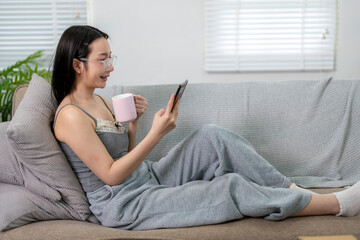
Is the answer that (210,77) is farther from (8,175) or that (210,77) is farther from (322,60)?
(8,175)

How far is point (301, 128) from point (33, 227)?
1314 millimetres

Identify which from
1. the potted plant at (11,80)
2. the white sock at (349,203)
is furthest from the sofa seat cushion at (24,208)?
the potted plant at (11,80)

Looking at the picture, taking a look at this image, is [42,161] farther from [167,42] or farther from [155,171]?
[167,42]

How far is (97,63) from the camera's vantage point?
1559mm

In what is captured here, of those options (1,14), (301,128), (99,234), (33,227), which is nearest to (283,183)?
(301,128)

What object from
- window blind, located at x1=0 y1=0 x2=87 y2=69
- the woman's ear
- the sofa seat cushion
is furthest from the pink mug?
window blind, located at x1=0 y1=0 x2=87 y2=69

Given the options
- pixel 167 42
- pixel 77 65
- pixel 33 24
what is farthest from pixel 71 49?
pixel 33 24

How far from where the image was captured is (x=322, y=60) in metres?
→ 2.72

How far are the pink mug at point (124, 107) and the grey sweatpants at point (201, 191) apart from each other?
245 millimetres

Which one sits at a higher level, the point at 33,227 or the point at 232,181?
the point at 232,181

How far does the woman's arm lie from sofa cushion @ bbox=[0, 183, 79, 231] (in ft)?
0.65

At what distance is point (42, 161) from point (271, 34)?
1.88m

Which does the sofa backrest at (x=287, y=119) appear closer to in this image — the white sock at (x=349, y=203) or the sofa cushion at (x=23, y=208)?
the white sock at (x=349, y=203)

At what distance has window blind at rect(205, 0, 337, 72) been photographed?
2.69 metres
